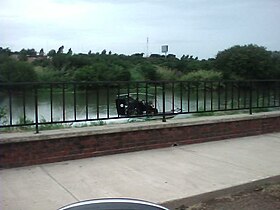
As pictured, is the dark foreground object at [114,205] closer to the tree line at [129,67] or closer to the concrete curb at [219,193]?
the concrete curb at [219,193]

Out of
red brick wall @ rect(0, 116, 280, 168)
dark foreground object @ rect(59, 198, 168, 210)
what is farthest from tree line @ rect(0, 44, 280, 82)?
dark foreground object @ rect(59, 198, 168, 210)

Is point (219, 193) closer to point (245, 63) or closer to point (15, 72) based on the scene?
point (15, 72)

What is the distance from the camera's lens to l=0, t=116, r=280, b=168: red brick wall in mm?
5523

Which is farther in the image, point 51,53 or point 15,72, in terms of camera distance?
point 51,53

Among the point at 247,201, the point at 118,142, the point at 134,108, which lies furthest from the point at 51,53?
the point at 247,201

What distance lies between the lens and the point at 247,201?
14.4 feet

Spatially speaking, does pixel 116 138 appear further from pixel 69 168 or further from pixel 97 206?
pixel 97 206

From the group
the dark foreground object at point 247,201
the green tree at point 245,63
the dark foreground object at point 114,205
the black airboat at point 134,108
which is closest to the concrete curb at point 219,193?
the dark foreground object at point 247,201

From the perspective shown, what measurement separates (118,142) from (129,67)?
39.4 ft

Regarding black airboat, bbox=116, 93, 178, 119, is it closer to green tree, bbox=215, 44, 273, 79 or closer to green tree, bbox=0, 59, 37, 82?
green tree, bbox=0, 59, 37, 82

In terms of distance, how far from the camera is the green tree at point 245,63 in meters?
19.7

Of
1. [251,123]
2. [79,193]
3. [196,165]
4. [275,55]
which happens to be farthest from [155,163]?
[275,55]

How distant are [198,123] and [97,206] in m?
5.22

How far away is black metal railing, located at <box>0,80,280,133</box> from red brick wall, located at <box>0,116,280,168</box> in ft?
1.29
